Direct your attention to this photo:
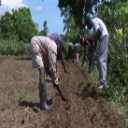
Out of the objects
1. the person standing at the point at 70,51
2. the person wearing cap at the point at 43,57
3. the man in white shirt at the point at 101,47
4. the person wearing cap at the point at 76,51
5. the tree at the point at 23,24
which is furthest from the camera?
the tree at the point at 23,24

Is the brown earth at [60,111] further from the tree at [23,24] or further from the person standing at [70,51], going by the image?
the tree at [23,24]

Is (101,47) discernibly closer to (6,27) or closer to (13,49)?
(13,49)

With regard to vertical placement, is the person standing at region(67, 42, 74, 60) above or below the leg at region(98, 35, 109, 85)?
below

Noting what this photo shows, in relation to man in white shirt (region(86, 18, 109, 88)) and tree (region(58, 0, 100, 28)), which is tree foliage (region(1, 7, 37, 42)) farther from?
man in white shirt (region(86, 18, 109, 88))

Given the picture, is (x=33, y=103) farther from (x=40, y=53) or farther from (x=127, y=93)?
(x=127, y=93)

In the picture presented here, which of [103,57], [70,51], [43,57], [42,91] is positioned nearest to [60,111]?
[42,91]

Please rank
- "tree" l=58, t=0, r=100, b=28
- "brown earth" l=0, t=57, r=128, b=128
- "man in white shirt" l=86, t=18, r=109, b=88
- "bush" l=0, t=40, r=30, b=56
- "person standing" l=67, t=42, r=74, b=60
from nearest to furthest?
"brown earth" l=0, t=57, r=128, b=128
"man in white shirt" l=86, t=18, r=109, b=88
"person standing" l=67, t=42, r=74, b=60
"tree" l=58, t=0, r=100, b=28
"bush" l=0, t=40, r=30, b=56

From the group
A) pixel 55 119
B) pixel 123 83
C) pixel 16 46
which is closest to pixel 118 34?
pixel 123 83

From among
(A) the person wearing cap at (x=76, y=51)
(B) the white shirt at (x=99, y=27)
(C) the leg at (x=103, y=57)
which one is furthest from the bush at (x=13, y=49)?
(C) the leg at (x=103, y=57)

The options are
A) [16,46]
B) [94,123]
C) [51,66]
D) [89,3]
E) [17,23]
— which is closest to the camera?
[94,123]

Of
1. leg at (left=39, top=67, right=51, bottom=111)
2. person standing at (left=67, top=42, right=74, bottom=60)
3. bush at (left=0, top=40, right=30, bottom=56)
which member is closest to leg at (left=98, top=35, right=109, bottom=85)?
leg at (left=39, top=67, right=51, bottom=111)

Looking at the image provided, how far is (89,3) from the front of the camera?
3281cm

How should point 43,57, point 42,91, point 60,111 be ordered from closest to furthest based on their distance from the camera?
point 60,111
point 42,91
point 43,57

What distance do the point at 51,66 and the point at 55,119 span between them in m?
1.18
